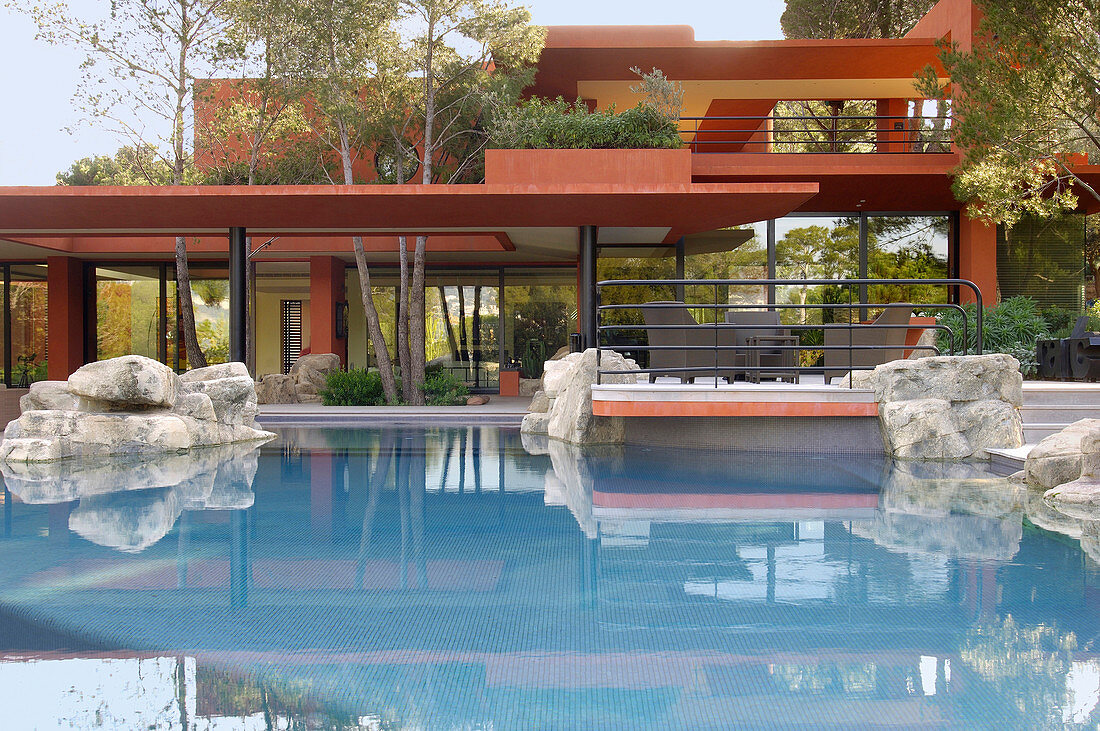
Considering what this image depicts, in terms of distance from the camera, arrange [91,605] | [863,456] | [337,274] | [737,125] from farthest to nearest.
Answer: [737,125] → [337,274] → [863,456] → [91,605]

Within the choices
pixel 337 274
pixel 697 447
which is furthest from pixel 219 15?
pixel 697 447

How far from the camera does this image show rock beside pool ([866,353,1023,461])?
7.58 metres

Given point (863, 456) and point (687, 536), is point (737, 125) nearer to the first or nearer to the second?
point (863, 456)

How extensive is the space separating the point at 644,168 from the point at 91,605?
8687 mm

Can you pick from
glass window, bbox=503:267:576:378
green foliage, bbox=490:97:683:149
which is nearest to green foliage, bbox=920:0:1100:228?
green foliage, bbox=490:97:683:149

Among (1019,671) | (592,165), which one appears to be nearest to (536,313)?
(592,165)

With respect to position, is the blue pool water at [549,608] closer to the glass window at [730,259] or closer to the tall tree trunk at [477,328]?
the glass window at [730,259]

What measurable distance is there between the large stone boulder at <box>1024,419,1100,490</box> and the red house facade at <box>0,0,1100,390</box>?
4218 mm

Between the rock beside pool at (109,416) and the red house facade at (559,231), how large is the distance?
240 centimetres

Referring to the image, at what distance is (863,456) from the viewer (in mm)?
8109

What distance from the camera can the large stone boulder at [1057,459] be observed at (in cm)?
603

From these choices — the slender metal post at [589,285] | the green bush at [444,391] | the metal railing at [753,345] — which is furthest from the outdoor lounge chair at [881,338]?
the green bush at [444,391]

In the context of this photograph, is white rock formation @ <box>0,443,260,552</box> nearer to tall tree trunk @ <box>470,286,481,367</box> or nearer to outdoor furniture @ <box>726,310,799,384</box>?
outdoor furniture @ <box>726,310,799,384</box>

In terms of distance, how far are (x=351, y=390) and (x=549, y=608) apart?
12.1 metres
